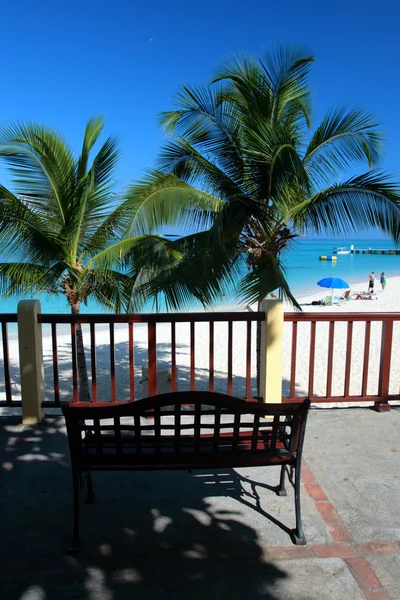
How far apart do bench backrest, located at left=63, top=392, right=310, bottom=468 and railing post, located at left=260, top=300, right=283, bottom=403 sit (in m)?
1.56

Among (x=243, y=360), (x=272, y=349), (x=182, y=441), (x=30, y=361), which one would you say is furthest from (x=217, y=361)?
(x=182, y=441)

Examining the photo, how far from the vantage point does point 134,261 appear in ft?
20.0

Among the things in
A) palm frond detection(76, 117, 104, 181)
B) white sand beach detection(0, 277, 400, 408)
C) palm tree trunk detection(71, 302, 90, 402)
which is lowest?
white sand beach detection(0, 277, 400, 408)

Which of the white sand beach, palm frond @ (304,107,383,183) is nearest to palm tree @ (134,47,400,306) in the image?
palm frond @ (304,107,383,183)

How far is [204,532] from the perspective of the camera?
2.65 meters

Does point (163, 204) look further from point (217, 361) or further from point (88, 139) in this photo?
point (217, 361)

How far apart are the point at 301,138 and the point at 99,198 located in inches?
133

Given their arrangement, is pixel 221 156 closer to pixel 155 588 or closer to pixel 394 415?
pixel 394 415

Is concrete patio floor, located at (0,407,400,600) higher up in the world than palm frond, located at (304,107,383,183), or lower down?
lower down

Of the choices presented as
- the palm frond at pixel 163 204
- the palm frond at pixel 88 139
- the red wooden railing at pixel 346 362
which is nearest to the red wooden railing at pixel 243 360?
the red wooden railing at pixel 346 362

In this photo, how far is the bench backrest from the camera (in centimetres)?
237

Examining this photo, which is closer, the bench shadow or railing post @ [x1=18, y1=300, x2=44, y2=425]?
the bench shadow

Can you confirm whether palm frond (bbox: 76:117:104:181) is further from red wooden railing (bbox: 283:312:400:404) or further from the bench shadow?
the bench shadow

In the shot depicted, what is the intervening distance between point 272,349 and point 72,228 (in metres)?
4.03
